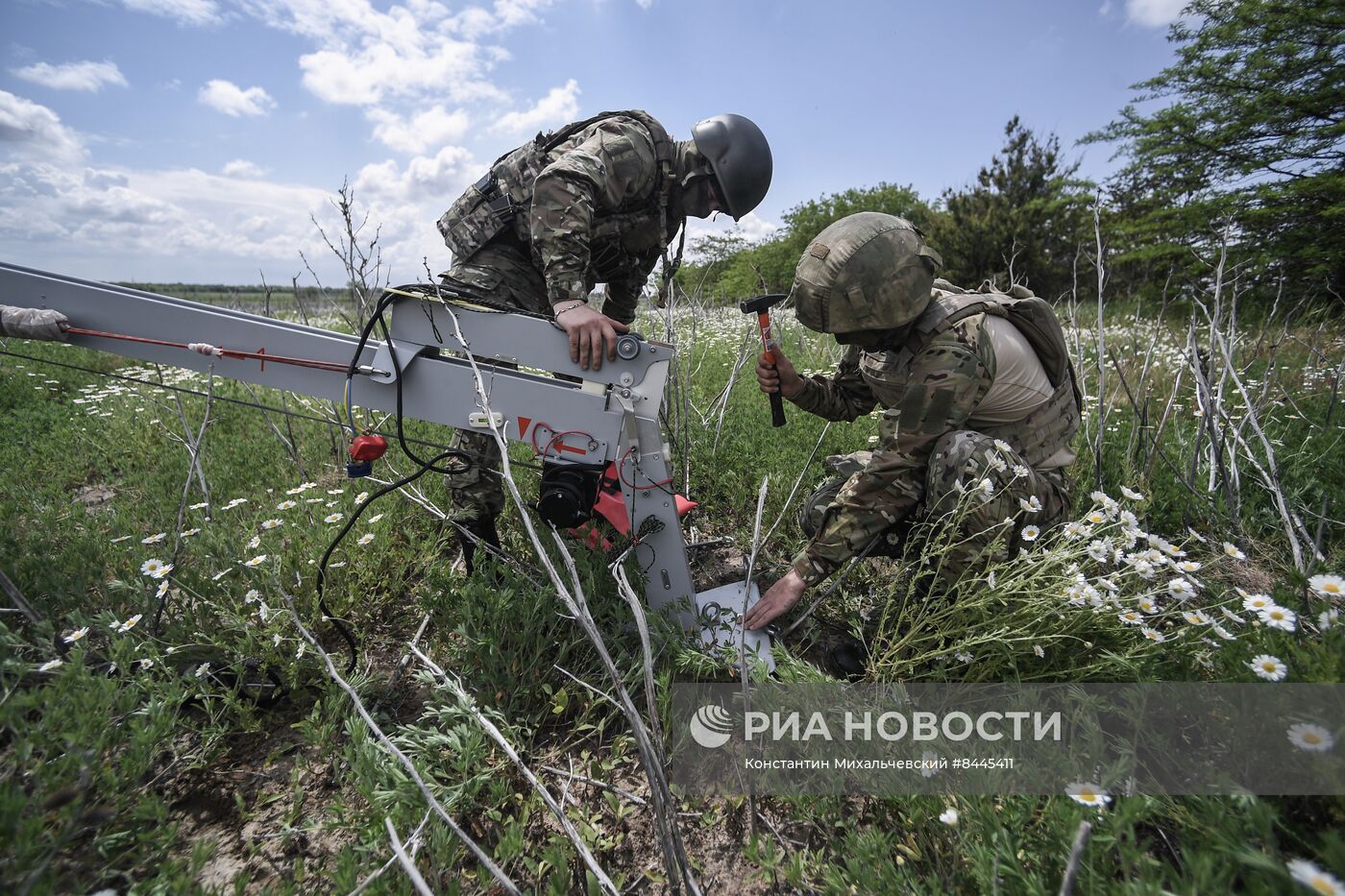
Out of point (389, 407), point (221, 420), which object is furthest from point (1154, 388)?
point (221, 420)

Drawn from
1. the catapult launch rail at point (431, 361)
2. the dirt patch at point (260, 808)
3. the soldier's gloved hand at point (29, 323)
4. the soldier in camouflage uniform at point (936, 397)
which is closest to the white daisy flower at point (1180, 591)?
the soldier in camouflage uniform at point (936, 397)

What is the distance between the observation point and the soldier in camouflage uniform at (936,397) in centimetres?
203

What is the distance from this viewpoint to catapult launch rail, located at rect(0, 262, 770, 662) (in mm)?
1907

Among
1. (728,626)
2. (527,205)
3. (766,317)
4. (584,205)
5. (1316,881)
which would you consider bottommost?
(728,626)

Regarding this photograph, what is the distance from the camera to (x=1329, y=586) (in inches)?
54.5

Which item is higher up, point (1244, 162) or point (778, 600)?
point (1244, 162)

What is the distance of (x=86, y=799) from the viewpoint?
1379 millimetres

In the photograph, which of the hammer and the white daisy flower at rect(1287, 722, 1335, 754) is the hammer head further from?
the white daisy flower at rect(1287, 722, 1335, 754)

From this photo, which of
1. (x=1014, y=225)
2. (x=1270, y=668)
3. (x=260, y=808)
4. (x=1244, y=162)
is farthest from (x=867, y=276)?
(x=1014, y=225)

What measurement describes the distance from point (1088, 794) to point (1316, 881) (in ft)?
1.33

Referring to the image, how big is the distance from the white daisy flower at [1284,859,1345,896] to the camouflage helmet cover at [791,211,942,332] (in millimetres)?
1660

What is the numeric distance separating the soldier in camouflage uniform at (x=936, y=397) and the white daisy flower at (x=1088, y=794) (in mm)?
748

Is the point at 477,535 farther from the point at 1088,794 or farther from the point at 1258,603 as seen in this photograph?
the point at 1258,603

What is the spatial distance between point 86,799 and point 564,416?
5.09 feet
